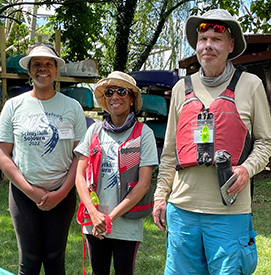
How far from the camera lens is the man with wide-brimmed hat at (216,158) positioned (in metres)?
2.23

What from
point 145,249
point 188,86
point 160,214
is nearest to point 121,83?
point 188,86

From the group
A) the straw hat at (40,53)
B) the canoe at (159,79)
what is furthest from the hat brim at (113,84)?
the canoe at (159,79)

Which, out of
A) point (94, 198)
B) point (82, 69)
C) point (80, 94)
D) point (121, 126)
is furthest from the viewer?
point (80, 94)

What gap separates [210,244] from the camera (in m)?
2.27

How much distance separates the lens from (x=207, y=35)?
7.84ft

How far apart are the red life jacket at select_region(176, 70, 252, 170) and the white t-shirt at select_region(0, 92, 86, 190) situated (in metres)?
1.04

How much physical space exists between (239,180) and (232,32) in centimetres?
93

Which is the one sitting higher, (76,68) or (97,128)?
(76,68)

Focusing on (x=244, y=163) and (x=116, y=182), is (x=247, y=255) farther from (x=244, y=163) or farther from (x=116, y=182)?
(x=116, y=182)

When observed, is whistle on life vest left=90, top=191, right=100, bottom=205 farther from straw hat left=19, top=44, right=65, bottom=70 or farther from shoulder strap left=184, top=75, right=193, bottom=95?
straw hat left=19, top=44, right=65, bottom=70

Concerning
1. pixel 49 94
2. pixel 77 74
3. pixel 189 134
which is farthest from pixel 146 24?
pixel 189 134

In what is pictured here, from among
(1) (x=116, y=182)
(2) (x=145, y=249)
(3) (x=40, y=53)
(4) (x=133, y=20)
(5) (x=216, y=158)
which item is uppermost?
(4) (x=133, y=20)

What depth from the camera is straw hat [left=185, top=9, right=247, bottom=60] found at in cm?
238

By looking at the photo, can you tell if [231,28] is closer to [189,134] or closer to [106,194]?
[189,134]
